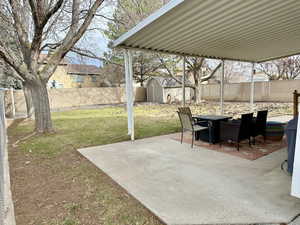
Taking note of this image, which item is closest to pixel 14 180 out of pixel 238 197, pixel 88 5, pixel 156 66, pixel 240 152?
pixel 238 197

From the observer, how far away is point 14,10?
5.19 metres

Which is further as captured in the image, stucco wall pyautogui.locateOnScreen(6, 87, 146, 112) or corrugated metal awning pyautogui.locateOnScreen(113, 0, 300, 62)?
stucco wall pyautogui.locateOnScreen(6, 87, 146, 112)

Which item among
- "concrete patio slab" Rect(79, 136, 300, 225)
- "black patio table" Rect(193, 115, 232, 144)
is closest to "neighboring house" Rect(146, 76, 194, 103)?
"black patio table" Rect(193, 115, 232, 144)

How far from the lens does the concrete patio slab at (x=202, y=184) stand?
81.7 inches

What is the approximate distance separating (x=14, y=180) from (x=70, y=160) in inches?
41.9

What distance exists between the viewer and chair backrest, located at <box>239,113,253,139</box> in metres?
4.01

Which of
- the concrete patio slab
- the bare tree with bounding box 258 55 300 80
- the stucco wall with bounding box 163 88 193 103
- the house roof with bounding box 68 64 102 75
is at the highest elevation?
the house roof with bounding box 68 64 102 75

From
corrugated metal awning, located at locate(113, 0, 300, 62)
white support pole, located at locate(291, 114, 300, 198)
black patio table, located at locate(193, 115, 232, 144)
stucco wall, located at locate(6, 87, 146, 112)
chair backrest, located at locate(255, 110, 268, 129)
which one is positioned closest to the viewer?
white support pole, located at locate(291, 114, 300, 198)

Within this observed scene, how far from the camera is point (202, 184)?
2762 mm

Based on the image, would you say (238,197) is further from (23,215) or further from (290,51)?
(290,51)

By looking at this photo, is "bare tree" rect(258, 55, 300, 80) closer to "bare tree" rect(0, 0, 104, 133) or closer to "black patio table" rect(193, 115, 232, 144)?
"black patio table" rect(193, 115, 232, 144)

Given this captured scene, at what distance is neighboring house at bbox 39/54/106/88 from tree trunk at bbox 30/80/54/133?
17202 millimetres

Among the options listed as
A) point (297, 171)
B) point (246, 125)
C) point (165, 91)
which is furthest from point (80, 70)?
point (297, 171)

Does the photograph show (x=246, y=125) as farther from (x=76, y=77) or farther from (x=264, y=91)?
(x=76, y=77)
